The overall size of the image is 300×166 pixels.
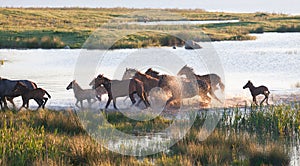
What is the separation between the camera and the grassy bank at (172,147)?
8438 mm

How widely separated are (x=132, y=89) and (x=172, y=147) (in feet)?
14.0

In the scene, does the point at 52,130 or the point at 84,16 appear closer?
the point at 52,130

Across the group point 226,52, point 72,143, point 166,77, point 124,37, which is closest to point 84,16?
point 124,37

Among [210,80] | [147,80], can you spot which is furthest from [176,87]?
[210,80]

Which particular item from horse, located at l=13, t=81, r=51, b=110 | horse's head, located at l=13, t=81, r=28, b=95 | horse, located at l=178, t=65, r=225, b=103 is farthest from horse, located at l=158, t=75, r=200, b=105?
horse's head, located at l=13, t=81, r=28, b=95

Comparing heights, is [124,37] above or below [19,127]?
above

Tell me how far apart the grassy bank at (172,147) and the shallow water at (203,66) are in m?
3.27

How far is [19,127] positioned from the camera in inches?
417

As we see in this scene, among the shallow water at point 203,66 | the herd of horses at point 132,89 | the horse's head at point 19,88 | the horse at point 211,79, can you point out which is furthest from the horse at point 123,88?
the horse at point 211,79

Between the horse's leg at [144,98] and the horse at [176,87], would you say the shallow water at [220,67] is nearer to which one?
the horse's leg at [144,98]

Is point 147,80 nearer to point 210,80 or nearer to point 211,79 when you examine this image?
point 210,80

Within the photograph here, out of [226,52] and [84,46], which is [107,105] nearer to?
[226,52]

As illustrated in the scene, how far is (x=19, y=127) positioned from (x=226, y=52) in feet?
77.8

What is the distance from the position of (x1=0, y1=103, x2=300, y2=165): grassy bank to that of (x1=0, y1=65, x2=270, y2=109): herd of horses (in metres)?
1.22
